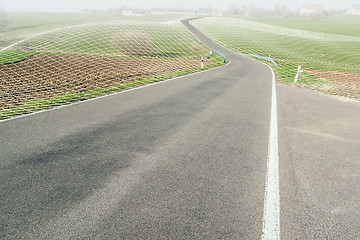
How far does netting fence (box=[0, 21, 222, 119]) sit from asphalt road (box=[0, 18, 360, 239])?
2988 mm

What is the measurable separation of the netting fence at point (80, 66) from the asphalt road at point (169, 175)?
2988 mm

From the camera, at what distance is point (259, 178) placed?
3598mm

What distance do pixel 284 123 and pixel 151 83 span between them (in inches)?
283

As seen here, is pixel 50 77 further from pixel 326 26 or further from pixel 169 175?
pixel 326 26

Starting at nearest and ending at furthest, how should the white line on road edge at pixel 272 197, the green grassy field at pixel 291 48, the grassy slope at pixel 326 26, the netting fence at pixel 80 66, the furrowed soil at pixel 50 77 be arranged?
1. the white line on road edge at pixel 272 197
2. the netting fence at pixel 80 66
3. the furrowed soil at pixel 50 77
4. the green grassy field at pixel 291 48
5. the grassy slope at pixel 326 26

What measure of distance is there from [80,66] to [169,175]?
616 inches

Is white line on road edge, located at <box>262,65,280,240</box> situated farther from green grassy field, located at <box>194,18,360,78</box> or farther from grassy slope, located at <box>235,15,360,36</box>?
grassy slope, located at <box>235,15,360,36</box>

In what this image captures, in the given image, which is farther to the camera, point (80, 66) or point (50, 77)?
point (80, 66)

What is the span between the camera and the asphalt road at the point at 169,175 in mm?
2633

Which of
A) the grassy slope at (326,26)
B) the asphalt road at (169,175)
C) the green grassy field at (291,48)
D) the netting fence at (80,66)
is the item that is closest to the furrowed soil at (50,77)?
the netting fence at (80,66)

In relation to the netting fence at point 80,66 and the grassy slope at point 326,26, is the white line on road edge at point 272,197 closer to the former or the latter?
the netting fence at point 80,66

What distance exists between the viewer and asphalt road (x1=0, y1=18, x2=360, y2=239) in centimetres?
263

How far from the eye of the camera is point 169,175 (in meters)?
3.59

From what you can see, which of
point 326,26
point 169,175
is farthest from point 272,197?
point 326,26
